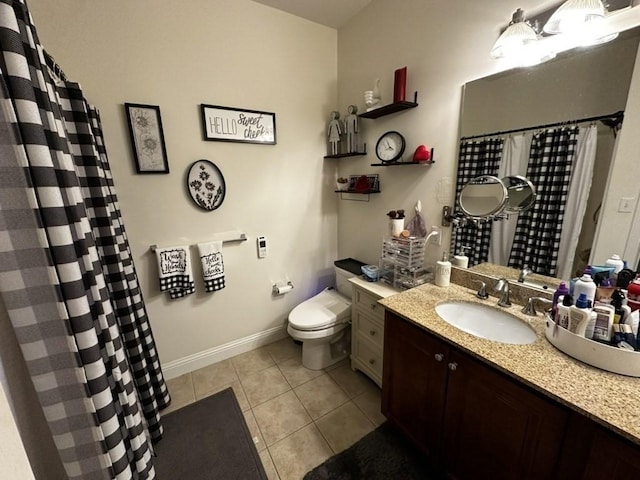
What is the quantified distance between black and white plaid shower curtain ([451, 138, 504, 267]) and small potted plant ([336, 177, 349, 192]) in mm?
985

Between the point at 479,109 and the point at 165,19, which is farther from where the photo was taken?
the point at 165,19

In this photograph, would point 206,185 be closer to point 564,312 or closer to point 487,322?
point 487,322

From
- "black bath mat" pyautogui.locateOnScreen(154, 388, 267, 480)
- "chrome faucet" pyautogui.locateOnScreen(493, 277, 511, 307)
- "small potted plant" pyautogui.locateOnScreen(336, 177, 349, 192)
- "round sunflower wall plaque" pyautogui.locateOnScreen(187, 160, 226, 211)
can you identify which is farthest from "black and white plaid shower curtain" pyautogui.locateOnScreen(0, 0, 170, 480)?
"small potted plant" pyautogui.locateOnScreen(336, 177, 349, 192)

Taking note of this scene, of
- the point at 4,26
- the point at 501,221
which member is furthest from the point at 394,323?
the point at 4,26

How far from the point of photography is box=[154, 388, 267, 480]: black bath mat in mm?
1343

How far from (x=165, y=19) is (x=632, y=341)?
2.67m

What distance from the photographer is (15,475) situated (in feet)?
1.57

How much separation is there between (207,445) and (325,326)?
96cm

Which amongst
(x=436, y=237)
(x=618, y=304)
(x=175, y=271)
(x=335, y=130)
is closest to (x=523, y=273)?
(x=618, y=304)

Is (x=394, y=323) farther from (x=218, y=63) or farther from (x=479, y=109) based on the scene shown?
(x=218, y=63)

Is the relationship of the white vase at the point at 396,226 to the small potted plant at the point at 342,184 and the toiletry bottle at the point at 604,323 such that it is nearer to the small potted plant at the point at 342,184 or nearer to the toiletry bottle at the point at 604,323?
the small potted plant at the point at 342,184

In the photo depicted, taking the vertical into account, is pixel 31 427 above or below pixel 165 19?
below

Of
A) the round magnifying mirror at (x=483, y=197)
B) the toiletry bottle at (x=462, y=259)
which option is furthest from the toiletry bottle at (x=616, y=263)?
the toiletry bottle at (x=462, y=259)

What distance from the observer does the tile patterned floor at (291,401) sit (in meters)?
1.44
